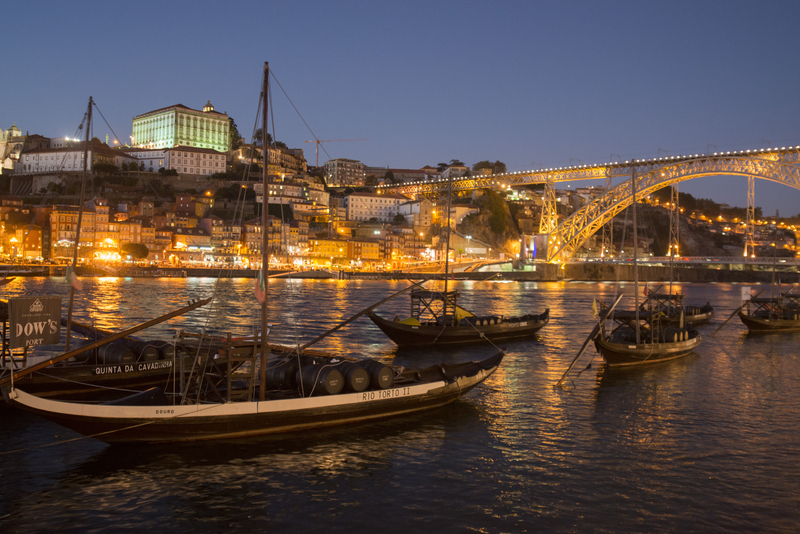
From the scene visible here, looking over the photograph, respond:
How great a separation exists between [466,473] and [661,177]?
4723 centimetres

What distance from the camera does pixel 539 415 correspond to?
11688 millimetres

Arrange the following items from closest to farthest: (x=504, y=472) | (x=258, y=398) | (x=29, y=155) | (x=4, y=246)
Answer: (x=504, y=472), (x=258, y=398), (x=4, y=246), (x=29, y=155)

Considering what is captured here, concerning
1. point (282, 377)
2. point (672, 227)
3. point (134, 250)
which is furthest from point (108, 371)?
point (134, 250)

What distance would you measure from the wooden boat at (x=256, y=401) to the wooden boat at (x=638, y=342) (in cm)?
683

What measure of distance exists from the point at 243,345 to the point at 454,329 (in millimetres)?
11757

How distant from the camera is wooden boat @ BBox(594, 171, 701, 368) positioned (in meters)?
16.3

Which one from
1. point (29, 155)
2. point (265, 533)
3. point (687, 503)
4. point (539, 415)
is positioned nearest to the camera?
point (265, 533)

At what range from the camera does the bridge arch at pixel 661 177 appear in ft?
140

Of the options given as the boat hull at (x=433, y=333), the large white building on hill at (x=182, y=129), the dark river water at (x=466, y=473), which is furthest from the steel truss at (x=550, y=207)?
the large white building on hill at (x=182, y=129)

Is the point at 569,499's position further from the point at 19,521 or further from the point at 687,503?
the point at 19,521

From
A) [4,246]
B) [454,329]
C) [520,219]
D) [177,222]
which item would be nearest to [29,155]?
[4,246]

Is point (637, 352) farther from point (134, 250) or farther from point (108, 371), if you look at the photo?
point (134, 250)

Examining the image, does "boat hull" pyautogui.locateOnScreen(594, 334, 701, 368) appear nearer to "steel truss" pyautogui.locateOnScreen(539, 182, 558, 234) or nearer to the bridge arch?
the bridge arch

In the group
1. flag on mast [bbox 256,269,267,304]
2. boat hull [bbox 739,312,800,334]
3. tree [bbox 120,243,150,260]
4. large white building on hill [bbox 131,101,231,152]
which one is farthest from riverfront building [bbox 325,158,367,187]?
flag on mast [bbox 256,269,267,304]
